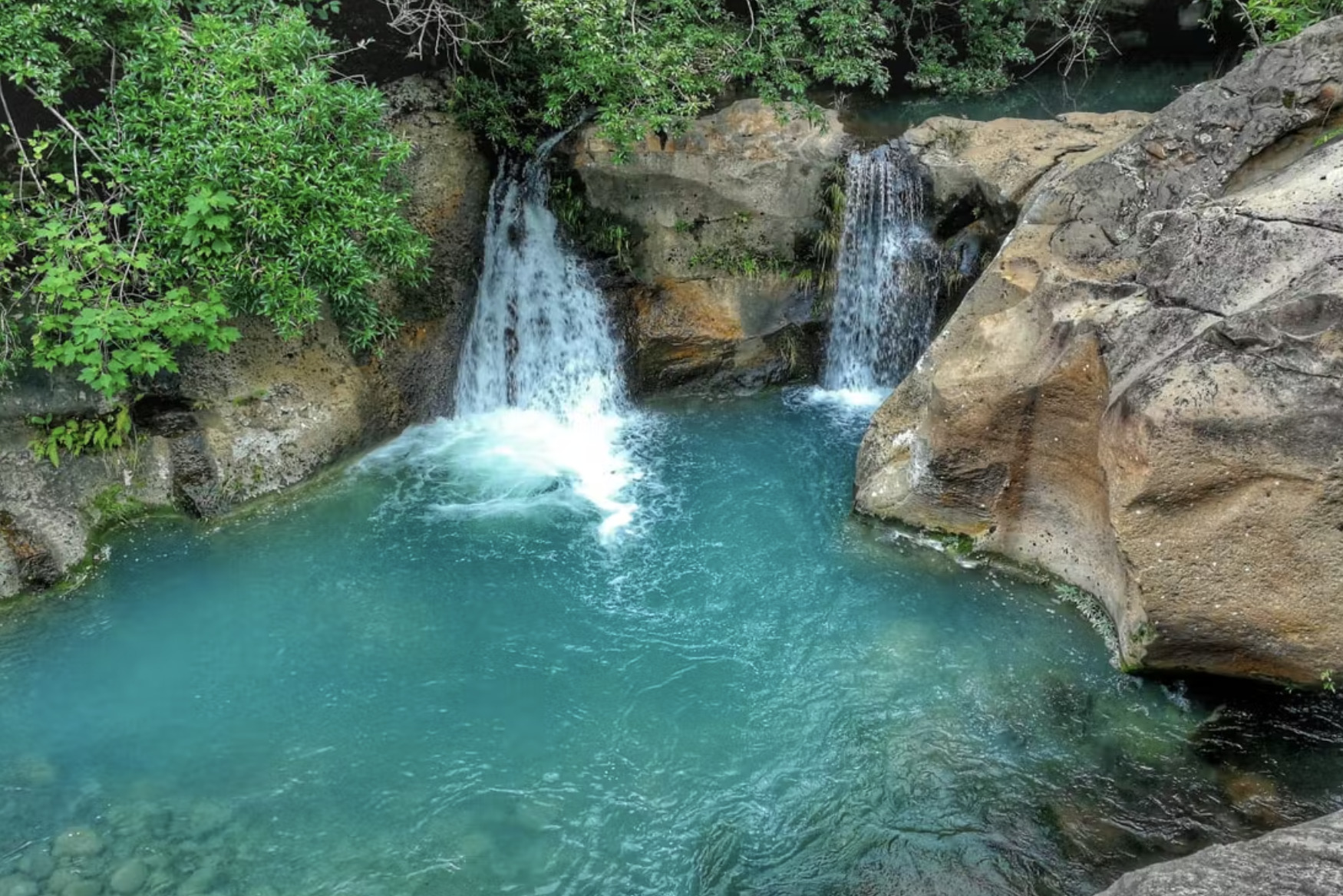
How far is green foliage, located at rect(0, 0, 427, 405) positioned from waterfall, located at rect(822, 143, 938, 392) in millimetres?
5493

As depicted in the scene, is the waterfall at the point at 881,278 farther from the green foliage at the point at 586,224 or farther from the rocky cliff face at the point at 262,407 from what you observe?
the rocky cliff face at the point at 262,407

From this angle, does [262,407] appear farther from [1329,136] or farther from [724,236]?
[1329,136]

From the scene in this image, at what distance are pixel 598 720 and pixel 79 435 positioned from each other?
18.2 feet

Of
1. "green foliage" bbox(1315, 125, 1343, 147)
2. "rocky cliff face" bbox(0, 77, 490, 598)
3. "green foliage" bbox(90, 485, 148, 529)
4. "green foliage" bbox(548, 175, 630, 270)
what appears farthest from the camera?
"green foliage" bbox(548, 175, 630, 270)

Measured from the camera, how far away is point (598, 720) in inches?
287

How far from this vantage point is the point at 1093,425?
7.79 metres

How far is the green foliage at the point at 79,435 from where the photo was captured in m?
8.78

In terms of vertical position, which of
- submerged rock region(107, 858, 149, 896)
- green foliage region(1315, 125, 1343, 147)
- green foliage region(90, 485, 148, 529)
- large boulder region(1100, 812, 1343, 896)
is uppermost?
green foliage region(1315, 125, 1343, 147)

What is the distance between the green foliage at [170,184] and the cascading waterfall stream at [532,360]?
2.68 metres

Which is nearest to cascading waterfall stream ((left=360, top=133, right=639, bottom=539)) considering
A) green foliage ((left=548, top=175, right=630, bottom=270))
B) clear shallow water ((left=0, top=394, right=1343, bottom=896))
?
green foliage ((left=548, top=175, right=630, bottom=270))

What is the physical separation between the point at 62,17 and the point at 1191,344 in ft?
29.6

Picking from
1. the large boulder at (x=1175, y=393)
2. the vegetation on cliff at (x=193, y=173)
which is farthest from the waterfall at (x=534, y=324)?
the large boulder at (x=1175, y=393)

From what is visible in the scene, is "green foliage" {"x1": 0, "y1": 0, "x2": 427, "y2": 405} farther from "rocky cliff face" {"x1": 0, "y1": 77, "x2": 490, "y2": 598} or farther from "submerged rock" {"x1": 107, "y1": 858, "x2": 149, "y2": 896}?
"submerged rock" {"x1": 107, "y1": 858, "x2": 149, "y2": 896}

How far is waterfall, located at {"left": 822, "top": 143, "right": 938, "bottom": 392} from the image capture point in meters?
11.4
